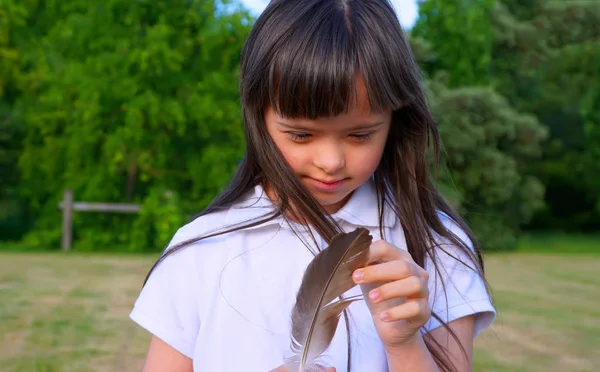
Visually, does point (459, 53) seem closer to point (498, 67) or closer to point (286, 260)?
point (498, 67)

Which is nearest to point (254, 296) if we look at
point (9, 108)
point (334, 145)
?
point (334, 145)

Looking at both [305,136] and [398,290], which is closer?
[398,290]

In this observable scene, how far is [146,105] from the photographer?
58.3 ft

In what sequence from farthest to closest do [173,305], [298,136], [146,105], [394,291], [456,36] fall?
[456,36] → [146,105] → [173,305] → [298,136] → [394,291]

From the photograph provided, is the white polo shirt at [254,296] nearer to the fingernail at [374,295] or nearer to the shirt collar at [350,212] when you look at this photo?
Answer: the shirt collar at [350,212]

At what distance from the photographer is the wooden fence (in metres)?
18.7

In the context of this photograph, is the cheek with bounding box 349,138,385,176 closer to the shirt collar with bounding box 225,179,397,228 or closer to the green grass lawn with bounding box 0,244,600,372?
the shirt collar with bounding box 225,179,397,228

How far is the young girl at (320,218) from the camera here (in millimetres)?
1806

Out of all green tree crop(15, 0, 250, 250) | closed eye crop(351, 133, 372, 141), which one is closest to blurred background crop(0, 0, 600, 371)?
green tree crop(15, 0, 250, 250)

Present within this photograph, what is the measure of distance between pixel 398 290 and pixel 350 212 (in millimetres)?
414

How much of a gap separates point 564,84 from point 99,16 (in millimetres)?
18528

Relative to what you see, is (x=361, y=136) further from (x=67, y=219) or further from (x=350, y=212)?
(x=67, y=219)

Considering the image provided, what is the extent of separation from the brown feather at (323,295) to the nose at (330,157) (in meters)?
0.18

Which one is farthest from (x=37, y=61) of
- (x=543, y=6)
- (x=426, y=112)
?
(x=426, y=112)
